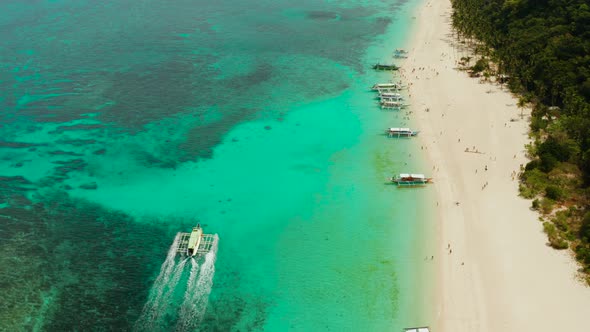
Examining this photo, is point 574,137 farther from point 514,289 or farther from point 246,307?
point 246,307

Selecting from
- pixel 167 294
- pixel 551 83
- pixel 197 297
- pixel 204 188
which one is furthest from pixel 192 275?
pixel 551 83

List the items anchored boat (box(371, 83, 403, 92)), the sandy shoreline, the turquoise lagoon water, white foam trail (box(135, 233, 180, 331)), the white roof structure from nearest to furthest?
the white roof structure
the sandy shoreline
white foam trail (box(135, 233, 180, 331))
the turquoise lagoon water
anchored boat (box(371, 83, 403, 92))

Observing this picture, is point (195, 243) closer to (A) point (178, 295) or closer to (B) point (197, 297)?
(A) point (178, 295)

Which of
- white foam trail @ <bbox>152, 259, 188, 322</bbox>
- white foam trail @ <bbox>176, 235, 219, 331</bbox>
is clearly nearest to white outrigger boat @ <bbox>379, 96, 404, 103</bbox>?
white foam trail @ <bbox>176, 235, 219, 331</bbox>

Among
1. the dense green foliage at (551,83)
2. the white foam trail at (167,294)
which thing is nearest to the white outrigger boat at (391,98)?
the dense green foliage at (551,83)

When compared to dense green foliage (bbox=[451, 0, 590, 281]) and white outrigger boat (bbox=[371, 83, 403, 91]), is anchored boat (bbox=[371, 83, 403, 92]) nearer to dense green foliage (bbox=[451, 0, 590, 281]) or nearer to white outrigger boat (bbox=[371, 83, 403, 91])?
white outrigger boat (bbox=[371, 83, 403, 91])

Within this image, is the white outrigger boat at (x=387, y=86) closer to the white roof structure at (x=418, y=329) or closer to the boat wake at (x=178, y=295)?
the boat wake at (x=178, y=295)
